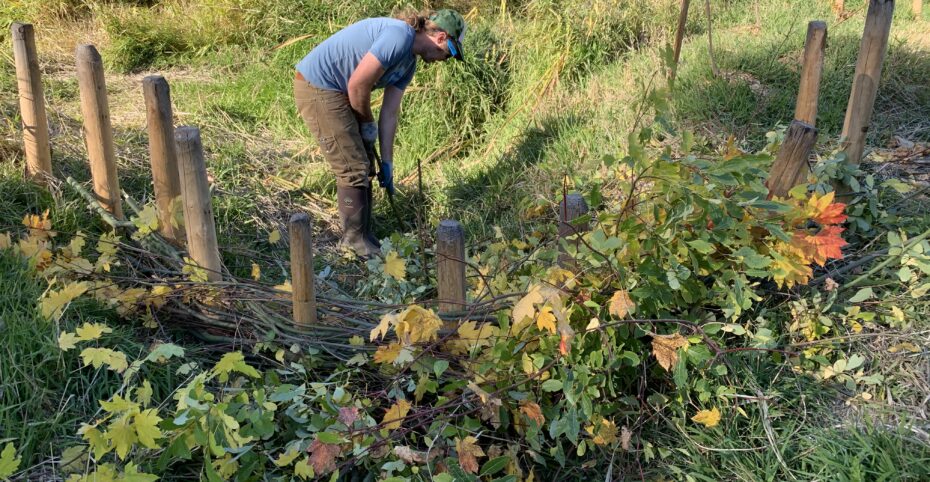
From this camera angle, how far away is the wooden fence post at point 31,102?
11.6 feet

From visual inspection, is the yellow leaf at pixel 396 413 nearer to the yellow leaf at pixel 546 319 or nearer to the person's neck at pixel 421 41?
the yellow leaf at pixel 546 319

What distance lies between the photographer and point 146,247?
10.4ft

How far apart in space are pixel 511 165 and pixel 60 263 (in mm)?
3127

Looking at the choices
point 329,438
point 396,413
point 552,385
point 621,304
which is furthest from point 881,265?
point 329,438

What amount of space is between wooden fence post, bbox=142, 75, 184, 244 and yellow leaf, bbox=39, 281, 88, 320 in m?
0.60

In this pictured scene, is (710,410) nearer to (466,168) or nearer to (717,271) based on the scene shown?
(717,271)

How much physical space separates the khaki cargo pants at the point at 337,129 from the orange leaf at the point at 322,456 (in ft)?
8.28

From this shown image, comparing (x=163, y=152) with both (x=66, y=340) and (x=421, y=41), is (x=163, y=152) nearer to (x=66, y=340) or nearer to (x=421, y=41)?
(x=66, y=340)

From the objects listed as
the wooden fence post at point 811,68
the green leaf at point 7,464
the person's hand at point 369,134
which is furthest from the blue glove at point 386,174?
the green leaf at point 7,464

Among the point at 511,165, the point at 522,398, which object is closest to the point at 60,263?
the point at 522,398

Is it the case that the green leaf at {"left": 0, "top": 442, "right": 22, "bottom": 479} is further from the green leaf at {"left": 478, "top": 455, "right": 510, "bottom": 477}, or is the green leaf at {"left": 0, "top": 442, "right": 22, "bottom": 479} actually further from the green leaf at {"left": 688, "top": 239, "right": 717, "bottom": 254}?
the green leaf at {"left": 688, "top": 239, "right": 717, "bottom": 254}

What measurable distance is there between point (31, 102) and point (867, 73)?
401 cm

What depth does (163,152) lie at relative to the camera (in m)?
3.11

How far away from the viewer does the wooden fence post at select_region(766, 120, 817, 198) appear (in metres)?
2.54
